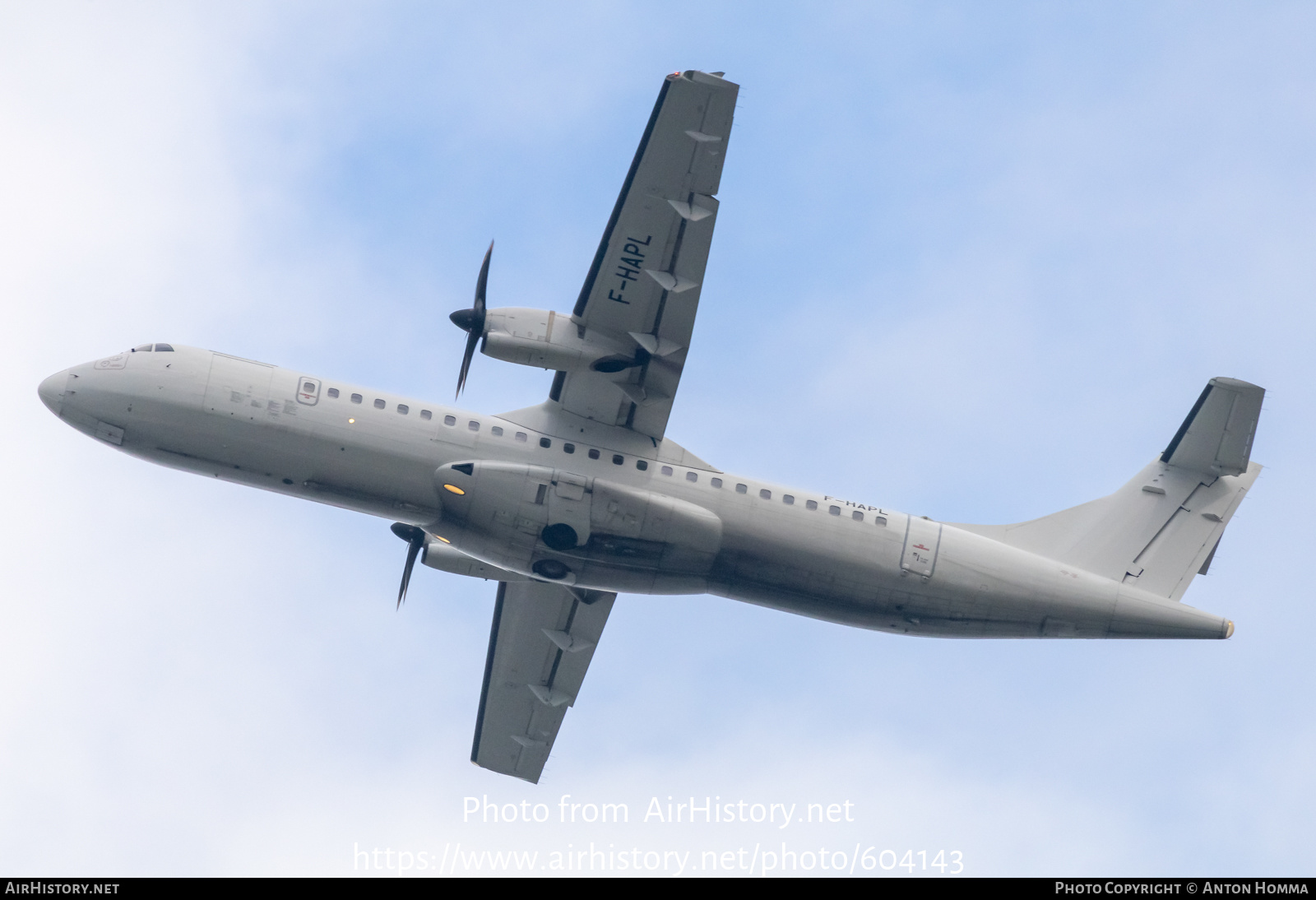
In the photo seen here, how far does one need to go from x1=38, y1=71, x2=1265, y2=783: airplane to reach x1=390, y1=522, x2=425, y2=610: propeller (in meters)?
3.04

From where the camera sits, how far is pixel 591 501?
2706 centimetres

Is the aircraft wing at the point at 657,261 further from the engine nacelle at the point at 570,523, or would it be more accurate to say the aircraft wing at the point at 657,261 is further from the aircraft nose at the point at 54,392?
the aircraft nose at the point at 54,392

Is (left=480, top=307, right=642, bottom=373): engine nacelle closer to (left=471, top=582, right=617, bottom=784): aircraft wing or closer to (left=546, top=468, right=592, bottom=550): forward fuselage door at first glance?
(left=546, top=468, right=592, bottom=550): forward fuselage door

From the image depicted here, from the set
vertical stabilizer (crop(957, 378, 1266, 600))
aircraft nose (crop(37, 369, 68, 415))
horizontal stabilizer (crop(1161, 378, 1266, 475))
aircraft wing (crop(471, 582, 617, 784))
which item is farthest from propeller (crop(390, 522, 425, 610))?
horizontal stabilizer (crop(1161, 378, 1266, 475))

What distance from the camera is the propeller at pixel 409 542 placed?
30.8 m

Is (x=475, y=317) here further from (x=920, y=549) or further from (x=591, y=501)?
(x=920, y=549)

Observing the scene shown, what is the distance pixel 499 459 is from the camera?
2739 centimetres

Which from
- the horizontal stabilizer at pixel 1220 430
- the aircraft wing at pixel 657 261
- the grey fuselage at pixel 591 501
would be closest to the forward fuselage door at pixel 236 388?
the grey fuselage at pixel 591 501

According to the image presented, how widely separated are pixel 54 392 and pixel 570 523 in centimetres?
1100

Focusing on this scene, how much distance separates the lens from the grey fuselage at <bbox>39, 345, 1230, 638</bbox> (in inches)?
1057

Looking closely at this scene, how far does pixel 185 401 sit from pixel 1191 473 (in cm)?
2219
